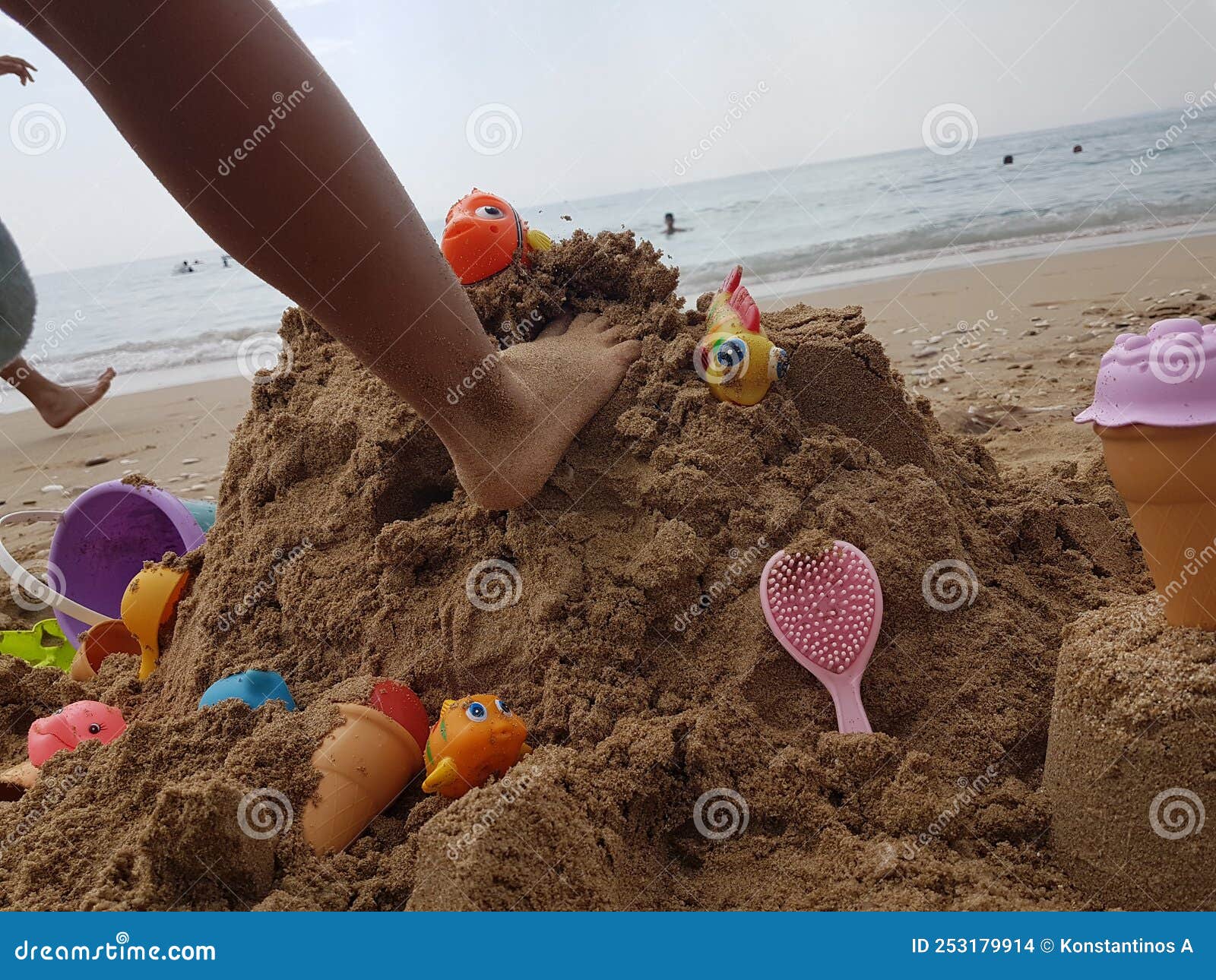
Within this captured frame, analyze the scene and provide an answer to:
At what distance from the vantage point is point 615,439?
1707mm

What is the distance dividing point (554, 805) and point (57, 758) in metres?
0.93

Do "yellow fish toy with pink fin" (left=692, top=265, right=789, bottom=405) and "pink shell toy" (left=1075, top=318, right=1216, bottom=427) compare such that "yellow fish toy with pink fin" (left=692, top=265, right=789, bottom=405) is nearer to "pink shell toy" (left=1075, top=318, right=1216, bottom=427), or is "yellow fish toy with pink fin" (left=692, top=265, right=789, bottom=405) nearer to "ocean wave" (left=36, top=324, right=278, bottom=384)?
"pink shell toy" (left=1075, top=318, right=1216, bottom=427)

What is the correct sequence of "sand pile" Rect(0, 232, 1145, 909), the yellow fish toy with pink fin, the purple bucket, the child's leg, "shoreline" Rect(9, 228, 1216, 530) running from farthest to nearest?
"shoreline" Rect(9, 228, 1216, 530) < the purple bucket < the yellow fish toy with pink fin < "sand pile" Rect(0, 232, 1145, 909) < the child's leg

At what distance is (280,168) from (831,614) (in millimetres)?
1005

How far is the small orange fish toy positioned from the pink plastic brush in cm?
45

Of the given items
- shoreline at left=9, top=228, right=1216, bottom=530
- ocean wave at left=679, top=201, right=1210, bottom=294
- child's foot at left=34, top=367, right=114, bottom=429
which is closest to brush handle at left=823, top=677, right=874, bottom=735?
shoreline at left=9, top=228, right=1216, bottom=530

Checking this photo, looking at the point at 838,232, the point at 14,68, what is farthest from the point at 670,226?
the point at 14,68

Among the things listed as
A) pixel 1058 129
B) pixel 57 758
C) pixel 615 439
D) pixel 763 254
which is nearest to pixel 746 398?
pixel 615 439

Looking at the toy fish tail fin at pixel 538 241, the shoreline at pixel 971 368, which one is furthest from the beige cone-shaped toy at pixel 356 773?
the shoreline at pixel 971 368

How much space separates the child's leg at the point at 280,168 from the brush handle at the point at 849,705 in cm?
73

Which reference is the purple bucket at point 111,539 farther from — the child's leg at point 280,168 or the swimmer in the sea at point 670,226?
the swimmer in the sea at point 670,226

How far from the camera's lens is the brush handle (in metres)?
1.40

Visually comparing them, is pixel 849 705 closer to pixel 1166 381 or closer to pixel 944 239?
pixel 1166 381

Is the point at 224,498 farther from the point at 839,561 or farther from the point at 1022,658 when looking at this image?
the point at 1022,658
